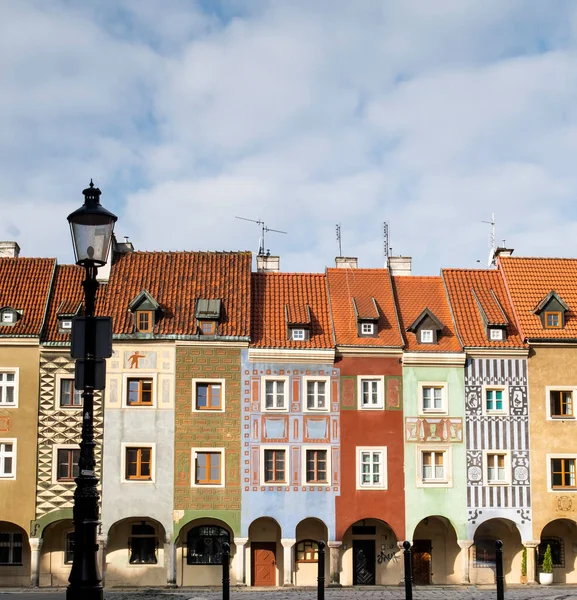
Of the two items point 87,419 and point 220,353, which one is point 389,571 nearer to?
point 220,353

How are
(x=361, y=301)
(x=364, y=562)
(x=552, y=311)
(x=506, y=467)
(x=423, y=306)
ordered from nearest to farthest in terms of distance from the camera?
(x=506, y=467) < (x=364, y=562) < (x=552, y=311) < (x=361, y=301) < (x=423, y=306)

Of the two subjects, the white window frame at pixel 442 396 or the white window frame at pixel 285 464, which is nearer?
the white window frame at pixel 285 464

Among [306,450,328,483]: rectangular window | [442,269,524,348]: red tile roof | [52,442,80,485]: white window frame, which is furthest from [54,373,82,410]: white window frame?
[442,269,524,348]: red tile roof

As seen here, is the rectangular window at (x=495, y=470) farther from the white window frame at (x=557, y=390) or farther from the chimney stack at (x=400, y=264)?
the chimney stack at (x=400, y=264)

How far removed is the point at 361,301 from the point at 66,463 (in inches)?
497

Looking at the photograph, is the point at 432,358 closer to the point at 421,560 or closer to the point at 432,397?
the point at 432,397

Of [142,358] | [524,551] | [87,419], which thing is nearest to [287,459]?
[142,358]

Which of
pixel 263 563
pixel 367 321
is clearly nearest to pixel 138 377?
pixel 263 563

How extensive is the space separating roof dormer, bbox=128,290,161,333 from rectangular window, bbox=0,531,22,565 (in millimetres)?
8910

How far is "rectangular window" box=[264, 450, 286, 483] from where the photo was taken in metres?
37.9

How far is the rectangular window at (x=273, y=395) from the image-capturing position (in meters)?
38.3

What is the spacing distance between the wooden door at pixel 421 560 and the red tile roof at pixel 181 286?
10383 millimetres

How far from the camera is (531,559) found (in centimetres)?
3794

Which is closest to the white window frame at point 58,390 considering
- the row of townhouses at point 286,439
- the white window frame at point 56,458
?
the row of townhouses at point 286,439
